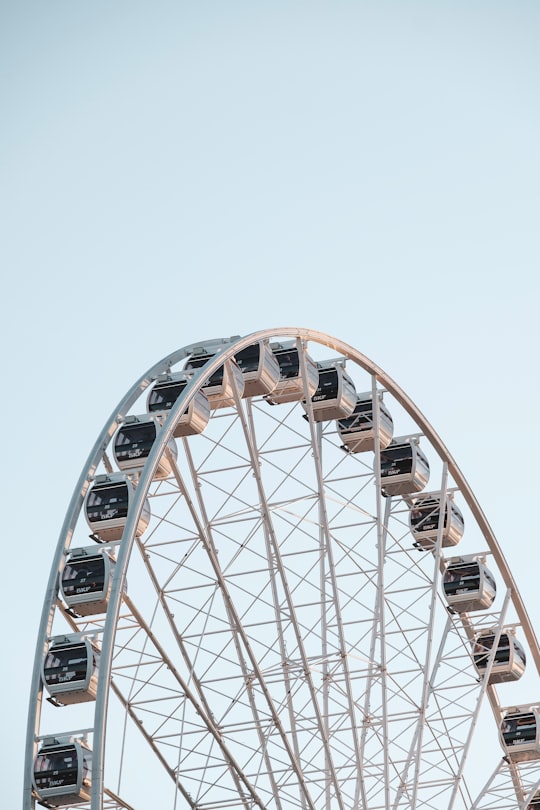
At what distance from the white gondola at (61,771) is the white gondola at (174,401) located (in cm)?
758

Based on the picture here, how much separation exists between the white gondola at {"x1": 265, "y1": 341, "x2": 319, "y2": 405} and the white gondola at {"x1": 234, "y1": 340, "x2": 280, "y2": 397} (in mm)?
851

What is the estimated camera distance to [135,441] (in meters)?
37.5

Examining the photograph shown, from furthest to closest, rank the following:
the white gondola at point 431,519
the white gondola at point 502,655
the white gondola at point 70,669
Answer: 1. the white gondola at point 502,655
2. the white gondola at point 431,519
3. the white gondola at point 70,669

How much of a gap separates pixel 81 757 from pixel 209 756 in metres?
9.37

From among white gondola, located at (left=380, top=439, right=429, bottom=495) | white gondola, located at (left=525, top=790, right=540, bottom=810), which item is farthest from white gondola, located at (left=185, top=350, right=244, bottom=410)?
white gondola, located at (left=525, top=790, right=540, bottom=810)

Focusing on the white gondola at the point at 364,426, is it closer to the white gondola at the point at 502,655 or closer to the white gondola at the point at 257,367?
the white gondola at the point at 257,367

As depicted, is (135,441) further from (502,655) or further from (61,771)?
(502,655)

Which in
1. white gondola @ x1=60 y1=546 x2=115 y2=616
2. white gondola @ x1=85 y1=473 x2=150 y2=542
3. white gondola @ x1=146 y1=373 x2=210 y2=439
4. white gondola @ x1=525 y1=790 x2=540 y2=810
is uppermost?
white gondola @ x1=146 y1=373 x2=210 y2=439

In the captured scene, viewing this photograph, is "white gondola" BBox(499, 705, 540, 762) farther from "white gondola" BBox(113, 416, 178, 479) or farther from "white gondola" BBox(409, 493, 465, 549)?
"white gondola" BBox(113, 416, 178, 479)

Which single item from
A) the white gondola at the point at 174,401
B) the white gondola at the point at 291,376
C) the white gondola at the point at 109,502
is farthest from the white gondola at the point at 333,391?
the white gondola at the point at 109,502

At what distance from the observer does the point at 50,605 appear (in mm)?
35562

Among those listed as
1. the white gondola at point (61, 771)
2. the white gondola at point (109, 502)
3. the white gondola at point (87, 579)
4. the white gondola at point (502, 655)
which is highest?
the white gondola at point (109, 502)

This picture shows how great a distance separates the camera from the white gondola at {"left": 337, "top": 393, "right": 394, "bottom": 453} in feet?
153

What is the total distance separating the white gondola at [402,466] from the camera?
48.3 m
